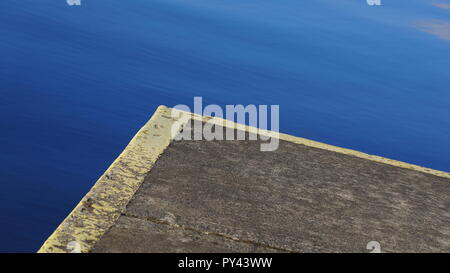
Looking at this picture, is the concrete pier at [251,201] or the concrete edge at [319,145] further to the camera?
the concrete edge at [319,145]

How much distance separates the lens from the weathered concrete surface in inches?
73.5

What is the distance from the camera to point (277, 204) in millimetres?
2123

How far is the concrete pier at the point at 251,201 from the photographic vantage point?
6.05 ft

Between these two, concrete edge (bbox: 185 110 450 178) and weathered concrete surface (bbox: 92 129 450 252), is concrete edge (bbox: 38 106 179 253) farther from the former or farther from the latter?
concrete edge (bbox: 185 110 450 178)

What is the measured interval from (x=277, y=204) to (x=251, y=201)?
0.09 m

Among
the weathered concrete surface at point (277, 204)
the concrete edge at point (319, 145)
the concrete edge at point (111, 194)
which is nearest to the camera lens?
the concrete edge at point (111, 194)

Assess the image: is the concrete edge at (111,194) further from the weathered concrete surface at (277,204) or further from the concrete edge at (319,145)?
the concrete edge at (319,145)

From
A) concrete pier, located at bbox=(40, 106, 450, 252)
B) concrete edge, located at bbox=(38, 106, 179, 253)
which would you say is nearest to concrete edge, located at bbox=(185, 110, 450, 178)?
concrete pier, located at bbox=(40, 106, 450, 252)

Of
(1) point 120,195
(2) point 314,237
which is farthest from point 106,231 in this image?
(2) point 314,237

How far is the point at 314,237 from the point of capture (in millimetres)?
1955

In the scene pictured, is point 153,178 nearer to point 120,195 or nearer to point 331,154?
point 120,195

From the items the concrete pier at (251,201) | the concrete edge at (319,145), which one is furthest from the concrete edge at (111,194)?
the concrete edge at (319,145)

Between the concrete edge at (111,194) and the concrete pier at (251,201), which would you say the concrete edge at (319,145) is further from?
the concrete edge at (111,194)

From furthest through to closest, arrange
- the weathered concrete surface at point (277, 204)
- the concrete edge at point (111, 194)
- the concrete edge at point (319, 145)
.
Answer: the concrete edge at point (319, 145)
the weathered concrete surface at point (277, 204)
the concrete edge at point (111, 194)
